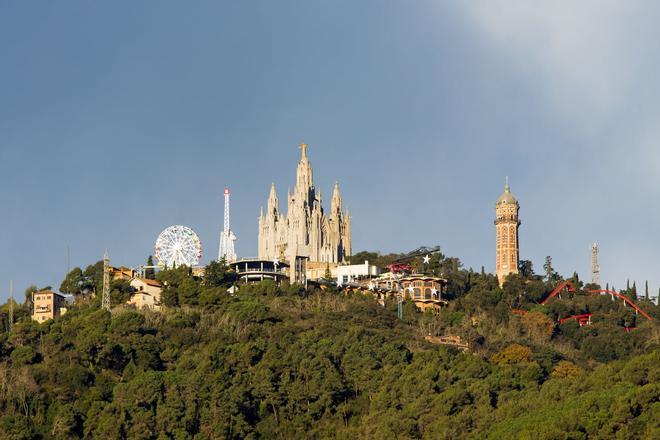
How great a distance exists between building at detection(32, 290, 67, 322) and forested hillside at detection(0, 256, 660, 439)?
1.78 meters

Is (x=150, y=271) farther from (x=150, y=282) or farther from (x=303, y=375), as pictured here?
(x=303, y=375)

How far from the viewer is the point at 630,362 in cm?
8581

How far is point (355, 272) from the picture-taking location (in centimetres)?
12775

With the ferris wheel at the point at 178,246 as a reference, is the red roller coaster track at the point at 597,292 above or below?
below

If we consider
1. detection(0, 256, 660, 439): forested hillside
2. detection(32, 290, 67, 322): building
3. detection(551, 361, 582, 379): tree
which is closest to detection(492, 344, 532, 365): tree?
detection(0, 256, 660, 439): forested hillside

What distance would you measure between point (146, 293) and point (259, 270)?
1234 centimetres

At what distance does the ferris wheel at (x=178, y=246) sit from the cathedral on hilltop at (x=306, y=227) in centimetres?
1520

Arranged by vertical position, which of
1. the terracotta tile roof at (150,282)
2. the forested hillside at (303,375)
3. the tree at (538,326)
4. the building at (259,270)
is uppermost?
the building at (259,270)

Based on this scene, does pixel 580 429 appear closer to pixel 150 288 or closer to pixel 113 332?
pixel 113 332

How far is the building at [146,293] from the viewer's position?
11075cm

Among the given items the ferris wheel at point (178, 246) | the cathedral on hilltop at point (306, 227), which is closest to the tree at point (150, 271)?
the ferris wheel at point (178, 246)

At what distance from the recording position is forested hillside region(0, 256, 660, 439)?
82812 millimetres

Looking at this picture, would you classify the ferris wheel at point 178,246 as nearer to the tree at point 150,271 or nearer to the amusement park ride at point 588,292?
the tree at point 150,271

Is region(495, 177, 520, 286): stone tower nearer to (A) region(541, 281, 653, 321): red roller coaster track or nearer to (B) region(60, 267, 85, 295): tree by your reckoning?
(A) region(541, 281, 653, 321): red roller coaster track
